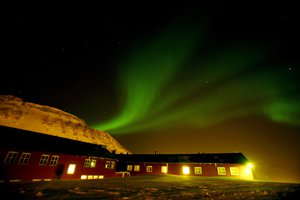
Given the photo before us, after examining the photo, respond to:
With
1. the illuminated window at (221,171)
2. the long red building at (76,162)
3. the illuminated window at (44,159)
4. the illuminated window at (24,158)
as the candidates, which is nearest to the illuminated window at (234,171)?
the long red building at (76,162)

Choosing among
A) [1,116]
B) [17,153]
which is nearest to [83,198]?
[17,153]

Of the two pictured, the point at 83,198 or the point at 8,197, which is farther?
the point at 83,198

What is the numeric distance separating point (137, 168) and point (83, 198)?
38877mm

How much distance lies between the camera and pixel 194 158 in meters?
35.3

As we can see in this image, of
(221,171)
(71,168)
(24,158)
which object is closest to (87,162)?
(71,168)

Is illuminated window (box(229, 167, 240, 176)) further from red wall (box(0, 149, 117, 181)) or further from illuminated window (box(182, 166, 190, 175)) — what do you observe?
red wall (box(0, 149, 117, 181))

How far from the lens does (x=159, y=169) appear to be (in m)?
36.3

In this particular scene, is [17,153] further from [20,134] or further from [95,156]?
[95,156]

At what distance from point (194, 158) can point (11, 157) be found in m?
33.6

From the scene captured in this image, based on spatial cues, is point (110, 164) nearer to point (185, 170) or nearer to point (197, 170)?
point (185, 170)

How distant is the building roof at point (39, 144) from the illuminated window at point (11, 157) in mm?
679

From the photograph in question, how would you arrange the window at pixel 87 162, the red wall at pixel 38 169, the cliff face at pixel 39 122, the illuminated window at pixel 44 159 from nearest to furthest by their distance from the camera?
the red wall at pixel 38 169 < the illuminated window at pixel 44 159 < the window at pixel 87 162 < the cliff face at pixel 39 122

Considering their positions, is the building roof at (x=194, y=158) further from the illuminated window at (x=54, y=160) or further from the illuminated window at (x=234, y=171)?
the illuminated window at (x=54, y=160)

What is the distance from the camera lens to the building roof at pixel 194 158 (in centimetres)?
3241
